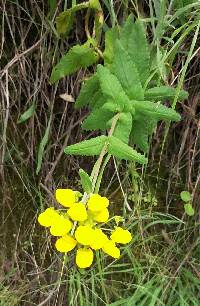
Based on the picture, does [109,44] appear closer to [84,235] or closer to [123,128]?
[123,128]

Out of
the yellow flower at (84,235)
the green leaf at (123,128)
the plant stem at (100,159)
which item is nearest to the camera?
the yellow flower at (84,235)

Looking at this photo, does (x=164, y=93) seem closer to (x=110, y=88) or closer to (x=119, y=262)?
(x=110, y=88)

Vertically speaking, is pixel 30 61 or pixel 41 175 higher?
pixel 30 61

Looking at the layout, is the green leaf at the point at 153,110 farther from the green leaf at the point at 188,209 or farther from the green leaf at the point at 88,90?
the green leaf at the point at 188,209

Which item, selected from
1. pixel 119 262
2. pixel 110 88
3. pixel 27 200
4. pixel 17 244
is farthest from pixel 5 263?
pixel 110 88

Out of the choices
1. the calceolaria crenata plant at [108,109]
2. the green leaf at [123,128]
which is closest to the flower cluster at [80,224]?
the calceolaria crenata plant at [108,109]

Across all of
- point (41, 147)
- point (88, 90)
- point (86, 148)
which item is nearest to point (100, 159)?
point (86, 148)
